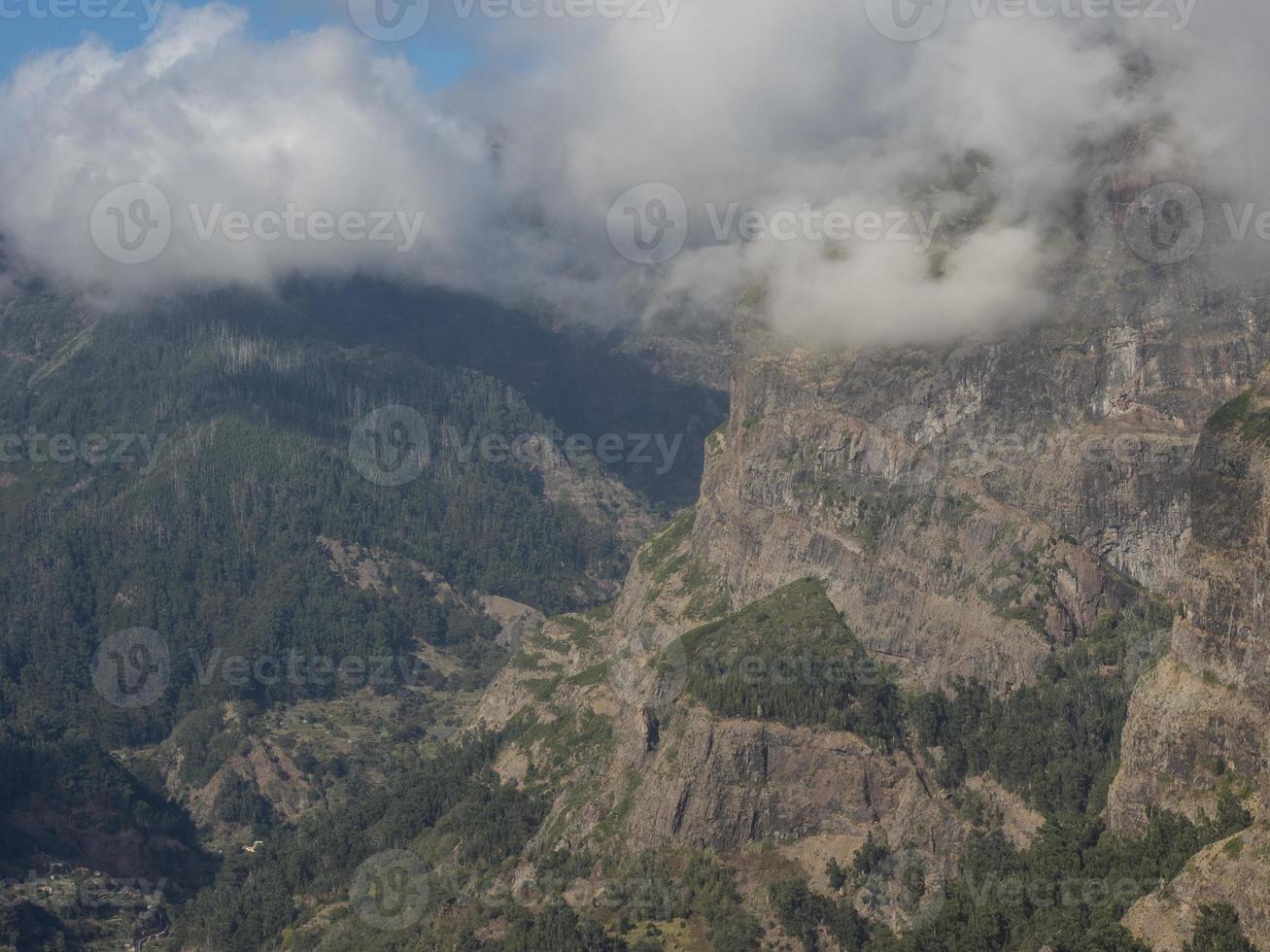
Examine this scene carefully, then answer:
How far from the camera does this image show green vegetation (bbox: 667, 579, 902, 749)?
18438 cm

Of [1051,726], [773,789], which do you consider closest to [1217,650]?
[1051,726]

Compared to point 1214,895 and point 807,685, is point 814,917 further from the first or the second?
point 1214,895

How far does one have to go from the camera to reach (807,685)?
189750 millimetres

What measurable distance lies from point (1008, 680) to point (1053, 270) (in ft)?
158

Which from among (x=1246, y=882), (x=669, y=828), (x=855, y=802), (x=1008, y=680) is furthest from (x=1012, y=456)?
(x=1246, y=882)

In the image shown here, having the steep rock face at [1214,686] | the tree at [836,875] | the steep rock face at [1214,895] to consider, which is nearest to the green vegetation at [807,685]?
the tree at [836,875]

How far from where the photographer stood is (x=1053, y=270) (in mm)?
191375

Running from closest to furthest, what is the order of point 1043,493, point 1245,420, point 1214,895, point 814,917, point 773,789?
1. point 1214,895
2. point 1245,420
3. point 814,917
4. point 773,789
5. point 1043,493

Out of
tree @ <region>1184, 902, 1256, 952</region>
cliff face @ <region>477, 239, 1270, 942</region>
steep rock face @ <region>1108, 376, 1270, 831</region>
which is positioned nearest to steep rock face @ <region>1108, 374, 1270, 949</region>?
steep rock face @ <region>1108, 376, 1270, 831</region>

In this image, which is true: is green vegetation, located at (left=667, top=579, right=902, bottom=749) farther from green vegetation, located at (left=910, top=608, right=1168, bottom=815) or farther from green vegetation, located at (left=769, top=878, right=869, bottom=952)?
green vegetation, located at (left=769, top=878, right=869, bottom=952)

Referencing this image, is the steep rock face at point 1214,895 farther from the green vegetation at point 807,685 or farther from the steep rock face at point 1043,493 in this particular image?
the green vegetation at point 807,685

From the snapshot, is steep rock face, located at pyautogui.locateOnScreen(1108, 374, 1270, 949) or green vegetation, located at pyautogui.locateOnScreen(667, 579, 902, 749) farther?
green vegetation, located at pyautogui.locateOnScreen(667, 579, 902, 749)

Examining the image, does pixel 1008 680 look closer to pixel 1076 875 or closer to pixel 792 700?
pixel 792 700

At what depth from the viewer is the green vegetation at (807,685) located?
18438cm
